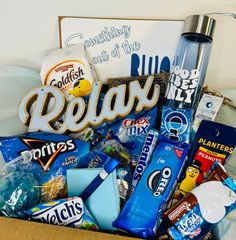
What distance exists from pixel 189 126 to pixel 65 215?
410mm

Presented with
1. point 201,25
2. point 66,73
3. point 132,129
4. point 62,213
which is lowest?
point 62,213

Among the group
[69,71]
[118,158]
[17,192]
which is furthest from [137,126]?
[17,192]

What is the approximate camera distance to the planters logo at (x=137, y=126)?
3.40 feet

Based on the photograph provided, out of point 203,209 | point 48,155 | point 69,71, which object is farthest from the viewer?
point 69,71

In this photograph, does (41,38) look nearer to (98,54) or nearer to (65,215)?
(98,54)

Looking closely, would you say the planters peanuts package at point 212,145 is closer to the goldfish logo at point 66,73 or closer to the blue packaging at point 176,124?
the blue packaging at point 176,124

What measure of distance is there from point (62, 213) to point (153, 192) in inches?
9.1

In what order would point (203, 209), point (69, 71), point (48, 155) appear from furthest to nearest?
point (69, 71)
point (48, 155)
point (203, 209)

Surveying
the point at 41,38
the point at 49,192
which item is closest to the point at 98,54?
the point at 41,38

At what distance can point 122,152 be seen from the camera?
982mm

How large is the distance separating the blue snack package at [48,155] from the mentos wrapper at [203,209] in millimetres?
289

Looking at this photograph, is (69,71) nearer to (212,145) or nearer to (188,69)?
(188,69)

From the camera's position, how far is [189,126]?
0.99m

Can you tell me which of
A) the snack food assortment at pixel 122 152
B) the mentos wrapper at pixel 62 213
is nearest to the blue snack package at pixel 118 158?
the snack food assortment at pixel 122 152
